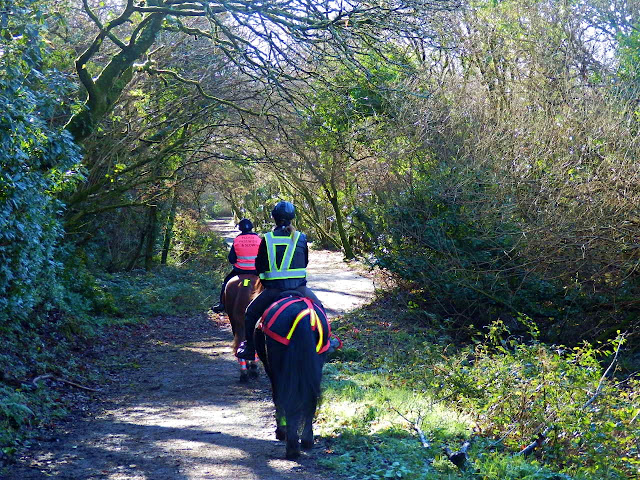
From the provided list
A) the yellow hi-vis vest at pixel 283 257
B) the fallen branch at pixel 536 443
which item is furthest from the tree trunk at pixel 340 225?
the fallen branch at pixel 536 443

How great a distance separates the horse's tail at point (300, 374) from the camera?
5.86 m

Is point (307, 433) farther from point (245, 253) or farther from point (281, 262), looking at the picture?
point (245, 253)

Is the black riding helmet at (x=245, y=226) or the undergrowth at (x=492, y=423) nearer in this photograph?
the undergrowth at (x=492, y=423)

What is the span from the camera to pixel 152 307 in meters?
17.3

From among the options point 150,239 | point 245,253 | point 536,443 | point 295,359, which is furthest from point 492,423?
point 150,239

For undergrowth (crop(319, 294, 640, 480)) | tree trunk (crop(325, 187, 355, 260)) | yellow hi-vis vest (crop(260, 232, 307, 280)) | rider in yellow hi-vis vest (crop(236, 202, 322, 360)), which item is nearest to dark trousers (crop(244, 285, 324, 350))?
rider in yellow hi-vis vest (crop(236, 202, 322, 360))

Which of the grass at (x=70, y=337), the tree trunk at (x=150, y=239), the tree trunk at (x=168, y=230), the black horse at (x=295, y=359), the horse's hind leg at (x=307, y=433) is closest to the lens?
the black horse at (x=295, y=359)

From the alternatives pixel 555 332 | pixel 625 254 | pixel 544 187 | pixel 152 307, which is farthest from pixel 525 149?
pixel 152 307

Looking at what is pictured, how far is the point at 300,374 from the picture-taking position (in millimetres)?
5887

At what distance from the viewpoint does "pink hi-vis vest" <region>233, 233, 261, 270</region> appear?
1002 cm

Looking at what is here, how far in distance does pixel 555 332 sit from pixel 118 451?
9.45 metres

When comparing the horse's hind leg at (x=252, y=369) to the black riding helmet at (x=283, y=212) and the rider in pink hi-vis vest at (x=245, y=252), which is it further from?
the black riding helmet at (x=283, y=212)

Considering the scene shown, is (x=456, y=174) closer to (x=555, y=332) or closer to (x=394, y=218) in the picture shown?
(x=394, y=218)

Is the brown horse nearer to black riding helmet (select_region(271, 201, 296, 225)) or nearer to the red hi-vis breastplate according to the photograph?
black riding helmet (select_region(271, 201, 296, 225))
